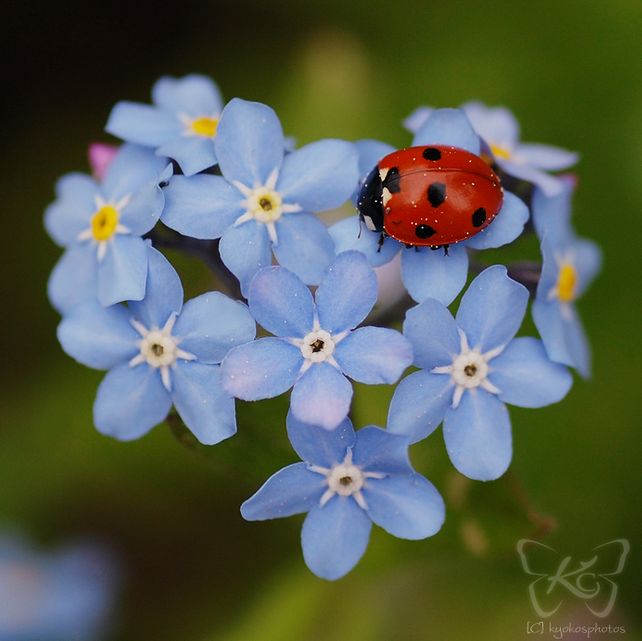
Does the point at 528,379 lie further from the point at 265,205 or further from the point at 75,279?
the point at 75,279

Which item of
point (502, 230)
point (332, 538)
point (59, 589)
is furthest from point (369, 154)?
point (59, 589)

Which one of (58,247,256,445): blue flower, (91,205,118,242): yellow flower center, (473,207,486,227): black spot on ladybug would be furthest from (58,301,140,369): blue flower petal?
(473,207,486,227): black spot on ladybug

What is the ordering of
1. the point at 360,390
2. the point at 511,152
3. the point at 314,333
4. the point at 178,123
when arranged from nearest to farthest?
the point at 314,333 < the point at 178,123 < the point at 511,152 < the point at 360,390

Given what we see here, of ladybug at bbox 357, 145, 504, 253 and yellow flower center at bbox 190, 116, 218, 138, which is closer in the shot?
ladybug at bbox 357, 145, 504, 253

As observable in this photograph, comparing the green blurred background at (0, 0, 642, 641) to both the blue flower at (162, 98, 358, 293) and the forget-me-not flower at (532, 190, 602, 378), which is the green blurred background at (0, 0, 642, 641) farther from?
the blue flower at (162, 98, 358, 293)

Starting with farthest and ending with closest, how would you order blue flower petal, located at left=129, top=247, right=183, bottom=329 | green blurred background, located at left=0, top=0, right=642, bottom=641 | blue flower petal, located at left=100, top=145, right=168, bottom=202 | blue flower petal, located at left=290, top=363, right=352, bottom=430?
green blurred background, located at left=0, top=0, right=642, bottom=641 → blue flower petal, located at left=100, top=145, right=168, bottom=202 → blue flower petal, located at left=129, top=247, right=183, bottom=329 → blue flower petal, located at left=290, top=363, right=352, bottom=430

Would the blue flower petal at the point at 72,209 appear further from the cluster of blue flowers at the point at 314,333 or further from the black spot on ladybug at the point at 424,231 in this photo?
the black spot on ladybug at the point at 424,231

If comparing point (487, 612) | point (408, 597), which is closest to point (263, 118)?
point (408, 597)

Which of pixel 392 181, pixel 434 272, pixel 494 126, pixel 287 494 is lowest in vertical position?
pixel 287 494
